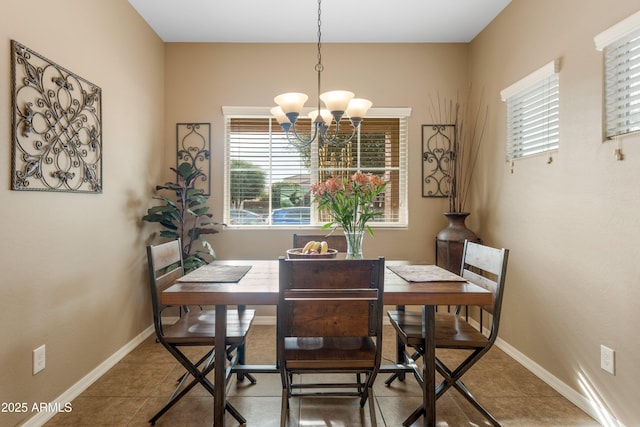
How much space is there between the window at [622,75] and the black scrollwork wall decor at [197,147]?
3098 mm

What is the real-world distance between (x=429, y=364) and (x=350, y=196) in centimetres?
97

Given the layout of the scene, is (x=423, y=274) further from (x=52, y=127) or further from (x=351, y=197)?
(x=52, y=127)

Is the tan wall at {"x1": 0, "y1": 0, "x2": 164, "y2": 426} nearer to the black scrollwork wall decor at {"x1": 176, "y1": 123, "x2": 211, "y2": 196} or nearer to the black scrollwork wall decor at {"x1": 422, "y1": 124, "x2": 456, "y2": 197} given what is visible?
the black scrollwork wall decor at {"x1": 176, "y1": 123, "x2": 211, "y2": 196}

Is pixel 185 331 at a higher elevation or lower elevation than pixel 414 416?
higher

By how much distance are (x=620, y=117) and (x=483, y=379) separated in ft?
5.92

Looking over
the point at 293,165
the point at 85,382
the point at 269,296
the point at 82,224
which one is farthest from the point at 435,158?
the point at 85,382

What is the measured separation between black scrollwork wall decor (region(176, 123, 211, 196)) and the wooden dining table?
5.60ft

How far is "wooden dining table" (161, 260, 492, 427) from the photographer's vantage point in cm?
163

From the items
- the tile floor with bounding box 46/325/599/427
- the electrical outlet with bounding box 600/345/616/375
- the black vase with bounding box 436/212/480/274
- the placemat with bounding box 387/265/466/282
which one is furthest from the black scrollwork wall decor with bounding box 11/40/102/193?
the electrical outlet with bounding box 600/345/616/375

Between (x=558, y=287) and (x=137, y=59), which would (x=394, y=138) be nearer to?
(x=558, y=287)

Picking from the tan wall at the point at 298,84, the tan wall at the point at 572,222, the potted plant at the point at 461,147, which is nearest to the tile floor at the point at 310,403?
the tan wall at the point at 572,222

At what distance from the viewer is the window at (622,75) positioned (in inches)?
69.7

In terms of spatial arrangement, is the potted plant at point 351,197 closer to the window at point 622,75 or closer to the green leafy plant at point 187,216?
the window at point 622,75

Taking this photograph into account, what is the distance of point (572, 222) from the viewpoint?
85.5 inches
